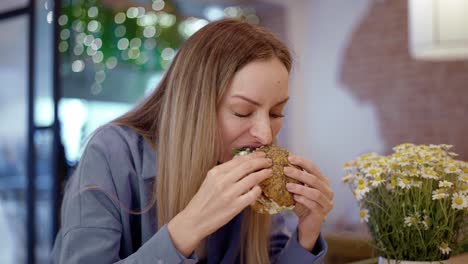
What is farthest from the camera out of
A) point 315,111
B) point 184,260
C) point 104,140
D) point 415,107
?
point 315,111

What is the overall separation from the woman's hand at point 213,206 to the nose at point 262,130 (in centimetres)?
18

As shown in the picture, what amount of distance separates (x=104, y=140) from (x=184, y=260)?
377 mm

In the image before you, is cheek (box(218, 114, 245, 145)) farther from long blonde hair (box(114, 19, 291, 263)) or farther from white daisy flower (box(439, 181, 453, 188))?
white daisy flower (box(439, 181, 453, 188))

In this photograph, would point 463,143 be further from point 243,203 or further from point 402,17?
point 243,203

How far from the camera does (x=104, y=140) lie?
4.08 ft

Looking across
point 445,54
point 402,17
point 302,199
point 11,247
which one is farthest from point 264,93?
point 11,247

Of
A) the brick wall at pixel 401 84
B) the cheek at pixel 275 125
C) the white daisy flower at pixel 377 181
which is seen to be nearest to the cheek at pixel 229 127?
the cheek at pixel 275 125

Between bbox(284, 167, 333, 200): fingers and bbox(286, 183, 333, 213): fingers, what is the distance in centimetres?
1

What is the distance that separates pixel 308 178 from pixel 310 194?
0.04 meters

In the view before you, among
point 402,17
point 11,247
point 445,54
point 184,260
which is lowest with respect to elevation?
point 11,247

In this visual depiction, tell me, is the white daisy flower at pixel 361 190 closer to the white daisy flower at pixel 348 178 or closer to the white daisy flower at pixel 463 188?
the white daisy flower at pixel 348 178

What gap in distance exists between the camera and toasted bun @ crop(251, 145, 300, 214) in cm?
114

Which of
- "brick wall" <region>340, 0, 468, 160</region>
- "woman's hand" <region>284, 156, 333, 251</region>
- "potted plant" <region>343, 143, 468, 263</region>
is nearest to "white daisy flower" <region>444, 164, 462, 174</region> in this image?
"potted plant" <region>343, 143, 468, 263</region>

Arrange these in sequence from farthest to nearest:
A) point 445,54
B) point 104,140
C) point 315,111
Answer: point 315,111 < point 445,54 < point 104,140
